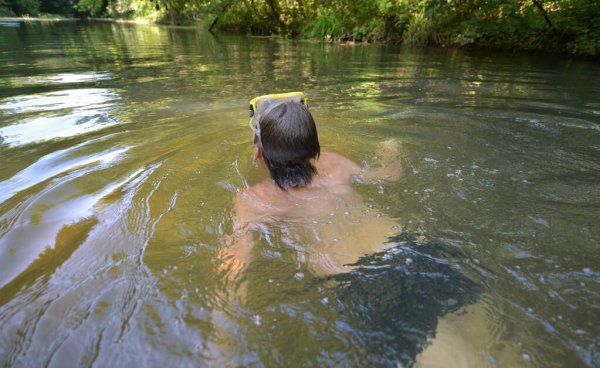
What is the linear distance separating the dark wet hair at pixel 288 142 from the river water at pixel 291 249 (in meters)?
0.37

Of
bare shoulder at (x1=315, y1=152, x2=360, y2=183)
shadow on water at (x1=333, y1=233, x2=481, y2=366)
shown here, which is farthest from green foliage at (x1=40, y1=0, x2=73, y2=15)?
shadow on water at (x1=333, y1=233, x2=481, y2=366)

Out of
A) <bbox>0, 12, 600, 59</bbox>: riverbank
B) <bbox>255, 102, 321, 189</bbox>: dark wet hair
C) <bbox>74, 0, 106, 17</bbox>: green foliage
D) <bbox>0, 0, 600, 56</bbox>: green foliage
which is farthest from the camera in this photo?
<bbox>74, 0, 106, 17</bbox>: green foliage

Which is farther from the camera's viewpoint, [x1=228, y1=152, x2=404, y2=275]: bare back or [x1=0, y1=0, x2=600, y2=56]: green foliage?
[x1=0, y1=0, x2=600, y2=56]: green foliage

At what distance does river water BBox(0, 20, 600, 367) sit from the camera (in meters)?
1.42

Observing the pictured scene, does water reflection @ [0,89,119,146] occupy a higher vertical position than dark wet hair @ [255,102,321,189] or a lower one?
lower

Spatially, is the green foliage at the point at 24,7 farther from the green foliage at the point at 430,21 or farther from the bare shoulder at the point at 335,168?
the bare shoulder at the point at 335,168

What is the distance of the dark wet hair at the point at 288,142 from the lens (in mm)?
2209

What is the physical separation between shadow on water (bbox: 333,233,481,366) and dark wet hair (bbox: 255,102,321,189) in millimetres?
737

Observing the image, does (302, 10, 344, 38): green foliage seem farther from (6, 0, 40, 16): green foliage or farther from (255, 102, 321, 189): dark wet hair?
(6, 0, 40, 16): green foliage

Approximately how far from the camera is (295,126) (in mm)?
2201

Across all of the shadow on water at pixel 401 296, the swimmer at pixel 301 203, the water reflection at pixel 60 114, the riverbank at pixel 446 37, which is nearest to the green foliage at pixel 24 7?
the riverbank at pixel 446 37

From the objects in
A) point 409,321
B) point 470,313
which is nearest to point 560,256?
point 470,313

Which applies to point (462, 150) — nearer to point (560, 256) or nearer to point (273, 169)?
point (560, 256)

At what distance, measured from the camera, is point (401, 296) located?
1.62 metres
